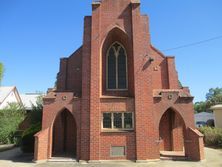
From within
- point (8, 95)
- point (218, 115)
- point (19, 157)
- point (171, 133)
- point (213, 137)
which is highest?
point (8, 95)

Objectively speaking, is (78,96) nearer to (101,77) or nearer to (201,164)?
(101,77)

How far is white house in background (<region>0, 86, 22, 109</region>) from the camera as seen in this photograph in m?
40.2

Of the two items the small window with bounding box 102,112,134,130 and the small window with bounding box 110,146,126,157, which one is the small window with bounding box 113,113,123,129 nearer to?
the small window with bounding box 102,112,134,130

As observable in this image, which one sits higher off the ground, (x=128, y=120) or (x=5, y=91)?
(x=5, y=91)

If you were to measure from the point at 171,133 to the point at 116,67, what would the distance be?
275 inches

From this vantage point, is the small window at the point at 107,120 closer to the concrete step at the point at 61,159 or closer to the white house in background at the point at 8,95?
the concrete step at the point at 61,159

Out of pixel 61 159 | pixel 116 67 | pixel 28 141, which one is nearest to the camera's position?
pixel 61 159

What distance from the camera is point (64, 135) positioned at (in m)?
18.7

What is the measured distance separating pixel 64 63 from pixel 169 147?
37.4 ft

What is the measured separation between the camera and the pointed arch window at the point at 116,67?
17.9 m

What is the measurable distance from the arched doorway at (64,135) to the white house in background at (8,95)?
2470 centimetres

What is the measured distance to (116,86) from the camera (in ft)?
58.6

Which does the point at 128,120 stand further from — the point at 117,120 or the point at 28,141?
the point at 28,141

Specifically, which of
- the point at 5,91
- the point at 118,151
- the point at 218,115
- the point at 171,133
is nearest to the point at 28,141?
the point at 118,151
